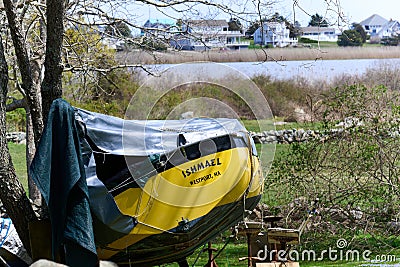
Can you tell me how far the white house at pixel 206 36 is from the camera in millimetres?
9491

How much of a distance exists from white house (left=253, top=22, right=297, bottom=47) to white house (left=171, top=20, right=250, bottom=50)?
0.56m

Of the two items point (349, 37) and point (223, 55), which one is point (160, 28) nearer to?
point (223, 55)

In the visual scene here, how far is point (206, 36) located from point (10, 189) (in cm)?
499

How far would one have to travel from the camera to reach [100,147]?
515cm

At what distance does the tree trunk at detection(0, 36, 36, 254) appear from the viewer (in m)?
5.30

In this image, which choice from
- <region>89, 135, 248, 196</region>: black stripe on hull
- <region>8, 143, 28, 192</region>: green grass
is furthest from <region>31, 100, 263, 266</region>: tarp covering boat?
<region>8, 143, 28, 192</region>: green grass

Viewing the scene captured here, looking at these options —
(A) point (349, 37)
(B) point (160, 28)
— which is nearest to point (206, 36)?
(B) point (160, 28)

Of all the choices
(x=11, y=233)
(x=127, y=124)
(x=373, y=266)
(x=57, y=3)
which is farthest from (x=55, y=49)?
(x=373, y=266)

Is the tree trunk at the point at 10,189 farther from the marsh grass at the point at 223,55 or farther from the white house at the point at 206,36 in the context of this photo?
the white house at the point at 206,36

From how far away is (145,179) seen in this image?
525cm

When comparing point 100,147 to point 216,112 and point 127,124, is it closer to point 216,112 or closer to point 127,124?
point 127,124

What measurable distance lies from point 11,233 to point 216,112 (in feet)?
7.61

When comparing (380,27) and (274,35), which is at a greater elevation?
(274,35)

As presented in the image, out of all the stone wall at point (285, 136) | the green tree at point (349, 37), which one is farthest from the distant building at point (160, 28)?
the green tree at point (349, 37)
